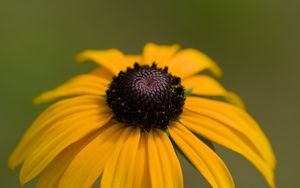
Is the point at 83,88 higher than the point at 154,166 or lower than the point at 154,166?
higher

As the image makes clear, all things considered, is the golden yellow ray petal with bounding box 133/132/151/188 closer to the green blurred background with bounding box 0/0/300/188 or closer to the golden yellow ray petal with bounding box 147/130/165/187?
the golden yellow ray petal with bounding box 147/130/165/187

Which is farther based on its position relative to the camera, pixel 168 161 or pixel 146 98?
pixel 146 98

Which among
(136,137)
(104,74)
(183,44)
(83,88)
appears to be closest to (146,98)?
(136,137)

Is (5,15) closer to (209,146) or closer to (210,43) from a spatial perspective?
(210,43)

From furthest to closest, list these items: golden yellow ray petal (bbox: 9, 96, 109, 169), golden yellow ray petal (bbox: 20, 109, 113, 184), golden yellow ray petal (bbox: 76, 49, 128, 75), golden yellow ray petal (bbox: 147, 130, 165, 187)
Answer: golden yellow ray petal (bbox: 76, 49, 128, 75)
golden yellow ray petal (bbox: 9, 96, 109, 169)
golden yellow ray petal (bbox: 20, 109, 113, 184)
golden yellow ray petal (bbox: 147, 130, 165, 187)

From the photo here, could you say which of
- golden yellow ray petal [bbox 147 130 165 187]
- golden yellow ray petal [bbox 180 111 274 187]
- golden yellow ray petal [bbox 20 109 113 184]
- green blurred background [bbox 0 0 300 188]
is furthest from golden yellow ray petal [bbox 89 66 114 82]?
green blurred background [bbox 0 0 300 188]

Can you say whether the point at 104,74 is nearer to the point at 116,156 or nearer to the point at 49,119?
→ the point at 49,119

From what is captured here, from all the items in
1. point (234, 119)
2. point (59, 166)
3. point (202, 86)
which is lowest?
point (59, 166)

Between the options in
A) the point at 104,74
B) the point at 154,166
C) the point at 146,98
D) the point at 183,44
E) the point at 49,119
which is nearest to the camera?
the point at 154,166
